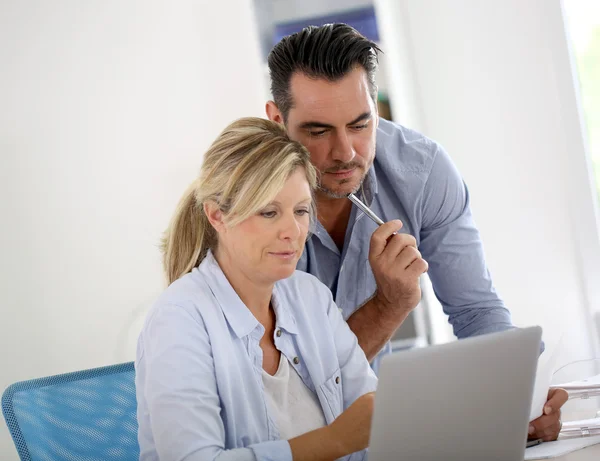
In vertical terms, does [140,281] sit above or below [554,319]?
above

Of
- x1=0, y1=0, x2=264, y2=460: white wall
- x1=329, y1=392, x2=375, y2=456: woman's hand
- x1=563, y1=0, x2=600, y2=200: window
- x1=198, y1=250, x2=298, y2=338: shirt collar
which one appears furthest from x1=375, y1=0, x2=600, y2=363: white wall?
x1=329, y1=392, x2=375, y2=456: woman's hand

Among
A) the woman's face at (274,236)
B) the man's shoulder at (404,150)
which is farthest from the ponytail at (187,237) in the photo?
the man's shoulder at (404,150)

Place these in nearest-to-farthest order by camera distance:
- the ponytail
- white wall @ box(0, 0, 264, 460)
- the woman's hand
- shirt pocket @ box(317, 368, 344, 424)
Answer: the woman's hand < shirt pocket @ box(317, 368, 344, 424) < the ponytail < white wall @ box(0, 0, 264, 460)

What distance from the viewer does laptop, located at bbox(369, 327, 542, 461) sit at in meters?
0.93

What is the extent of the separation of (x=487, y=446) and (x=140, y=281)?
1.84 meters

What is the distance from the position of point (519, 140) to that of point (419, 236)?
108 centimetres

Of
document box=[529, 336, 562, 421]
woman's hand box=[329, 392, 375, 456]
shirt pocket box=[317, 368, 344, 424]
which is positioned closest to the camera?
woman's hand box=[329, 392, 375, 456]

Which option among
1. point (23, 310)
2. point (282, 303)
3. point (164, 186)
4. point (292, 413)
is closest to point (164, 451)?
point (292, 413)

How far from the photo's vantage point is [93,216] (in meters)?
2.62

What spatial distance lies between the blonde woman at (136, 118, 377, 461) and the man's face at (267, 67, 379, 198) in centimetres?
16

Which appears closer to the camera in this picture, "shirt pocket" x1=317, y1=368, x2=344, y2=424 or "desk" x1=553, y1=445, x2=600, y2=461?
"desk" x1=553, y1=445, x2=600, y2=461

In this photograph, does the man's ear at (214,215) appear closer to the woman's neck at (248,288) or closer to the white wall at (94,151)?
the woman's neck at (248,288)

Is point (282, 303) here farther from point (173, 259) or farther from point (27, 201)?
point (27, 201)

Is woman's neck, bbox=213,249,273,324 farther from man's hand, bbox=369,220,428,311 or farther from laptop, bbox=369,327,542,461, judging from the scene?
laptop, bbox=369,327,542,461
